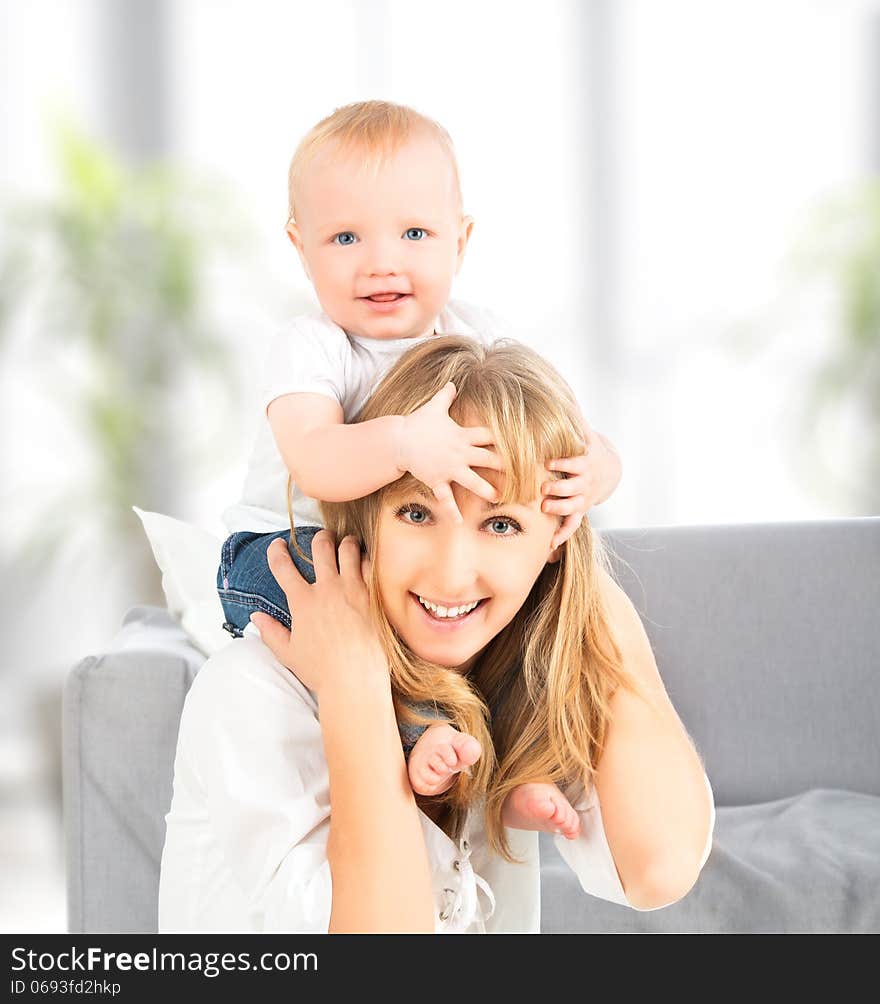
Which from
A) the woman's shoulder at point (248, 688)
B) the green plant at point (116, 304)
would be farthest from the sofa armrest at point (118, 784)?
the green plant at point (116, 304)

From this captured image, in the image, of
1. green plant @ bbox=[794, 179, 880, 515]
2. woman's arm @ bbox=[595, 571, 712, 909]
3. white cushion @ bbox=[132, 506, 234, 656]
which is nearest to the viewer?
woman's arm @ bbox=[595, 571, 712, 909]

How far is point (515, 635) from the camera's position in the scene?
1.31m

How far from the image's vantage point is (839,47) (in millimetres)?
3723

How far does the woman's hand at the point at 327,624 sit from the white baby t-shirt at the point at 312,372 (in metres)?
0.14

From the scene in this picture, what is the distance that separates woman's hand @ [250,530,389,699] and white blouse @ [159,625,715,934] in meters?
0.03

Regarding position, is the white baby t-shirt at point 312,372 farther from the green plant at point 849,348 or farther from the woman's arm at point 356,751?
the green plant at point 849,348

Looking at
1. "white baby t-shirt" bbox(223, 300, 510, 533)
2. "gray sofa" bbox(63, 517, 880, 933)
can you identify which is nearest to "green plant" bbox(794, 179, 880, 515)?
"gray sofa" bbox(63, 517, 880, 933)

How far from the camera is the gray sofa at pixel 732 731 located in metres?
1.80

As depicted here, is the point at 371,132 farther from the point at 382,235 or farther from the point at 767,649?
the point at 767,649

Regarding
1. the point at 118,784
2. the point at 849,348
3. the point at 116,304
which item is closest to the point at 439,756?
the point at 118,784

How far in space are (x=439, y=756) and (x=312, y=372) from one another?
1.29 feet

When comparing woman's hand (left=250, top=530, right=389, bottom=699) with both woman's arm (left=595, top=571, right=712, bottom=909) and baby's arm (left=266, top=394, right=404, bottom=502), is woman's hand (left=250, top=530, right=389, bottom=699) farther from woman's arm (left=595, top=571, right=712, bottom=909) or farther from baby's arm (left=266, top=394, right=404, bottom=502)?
woman's arm (left=595, top=571, right=712, bottom=909)

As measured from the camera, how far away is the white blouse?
112 cm

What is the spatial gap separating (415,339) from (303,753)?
0.44 metres
